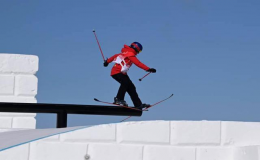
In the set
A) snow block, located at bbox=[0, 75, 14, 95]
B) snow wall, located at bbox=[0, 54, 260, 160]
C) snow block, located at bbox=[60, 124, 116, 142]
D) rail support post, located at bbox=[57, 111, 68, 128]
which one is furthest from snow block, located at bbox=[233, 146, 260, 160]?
snow block, located at bbox=[0, 75, 14, 95]

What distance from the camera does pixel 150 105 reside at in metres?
4.81

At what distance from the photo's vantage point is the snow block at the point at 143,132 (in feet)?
12.2

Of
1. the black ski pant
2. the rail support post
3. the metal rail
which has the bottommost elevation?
the rail support post

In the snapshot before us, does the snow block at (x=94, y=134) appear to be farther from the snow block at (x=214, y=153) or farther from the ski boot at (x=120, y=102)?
the ski boot at (x=120, y=102)

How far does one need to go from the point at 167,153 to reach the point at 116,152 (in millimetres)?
462

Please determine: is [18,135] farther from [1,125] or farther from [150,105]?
[1,125]

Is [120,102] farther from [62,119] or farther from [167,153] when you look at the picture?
[167,153]

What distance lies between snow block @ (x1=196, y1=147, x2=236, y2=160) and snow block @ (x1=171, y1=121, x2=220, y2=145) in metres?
0.06

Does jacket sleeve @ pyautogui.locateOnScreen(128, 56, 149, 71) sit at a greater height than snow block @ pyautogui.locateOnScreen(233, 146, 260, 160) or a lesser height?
greater

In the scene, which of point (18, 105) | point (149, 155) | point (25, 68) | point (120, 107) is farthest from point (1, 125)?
point (149, 155)

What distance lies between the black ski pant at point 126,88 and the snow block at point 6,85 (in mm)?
2051

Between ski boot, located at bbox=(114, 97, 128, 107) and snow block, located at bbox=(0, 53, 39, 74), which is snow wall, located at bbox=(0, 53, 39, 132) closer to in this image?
snow block, located at bbox=(0, 53, 39, 74)

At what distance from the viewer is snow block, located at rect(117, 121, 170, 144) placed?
3729 mm

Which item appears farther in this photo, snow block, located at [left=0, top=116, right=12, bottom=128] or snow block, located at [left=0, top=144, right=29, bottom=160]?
snow block, located at [left=0, top=116, right=12, bottom=128]
